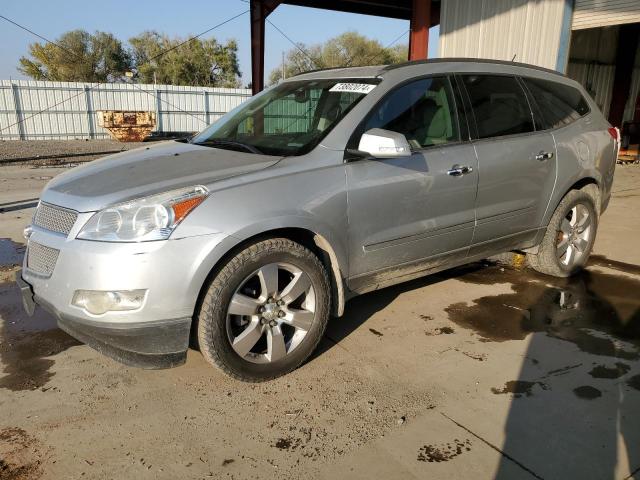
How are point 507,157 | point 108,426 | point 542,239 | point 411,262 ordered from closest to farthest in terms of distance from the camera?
point 108,426, point 411,262, point 507,157, point 542,239

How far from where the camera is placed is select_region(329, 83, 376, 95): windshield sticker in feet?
11.3

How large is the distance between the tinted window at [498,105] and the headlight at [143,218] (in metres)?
2.30

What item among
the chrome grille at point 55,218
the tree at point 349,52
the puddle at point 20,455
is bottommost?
the puddle at point 20,455

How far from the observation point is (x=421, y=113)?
3670 mm

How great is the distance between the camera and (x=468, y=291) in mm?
4566

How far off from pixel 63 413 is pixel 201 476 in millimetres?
979

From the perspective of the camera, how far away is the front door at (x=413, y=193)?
3.28m

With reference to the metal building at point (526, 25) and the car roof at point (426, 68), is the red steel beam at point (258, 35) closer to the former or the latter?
the metal building at point (526, 25)

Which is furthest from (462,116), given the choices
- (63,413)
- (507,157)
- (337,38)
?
(337,38)

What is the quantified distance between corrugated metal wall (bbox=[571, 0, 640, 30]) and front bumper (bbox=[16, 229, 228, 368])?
8170mm

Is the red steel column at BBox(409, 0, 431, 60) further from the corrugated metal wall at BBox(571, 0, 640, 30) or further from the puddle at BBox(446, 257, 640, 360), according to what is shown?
the puddle at BBox(446, 257, 640, 360)

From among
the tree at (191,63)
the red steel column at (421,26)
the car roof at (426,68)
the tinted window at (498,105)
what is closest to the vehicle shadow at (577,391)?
the tinted window at (498,105)

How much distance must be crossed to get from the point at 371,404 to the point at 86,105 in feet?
87.2

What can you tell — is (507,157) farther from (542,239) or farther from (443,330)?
(443,330)
